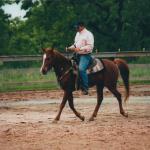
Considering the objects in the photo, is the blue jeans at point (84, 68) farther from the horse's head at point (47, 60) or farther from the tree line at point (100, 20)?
the tree line at point (100, 20)

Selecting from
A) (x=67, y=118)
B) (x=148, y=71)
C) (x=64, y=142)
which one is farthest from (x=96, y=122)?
(x=148, y=71)

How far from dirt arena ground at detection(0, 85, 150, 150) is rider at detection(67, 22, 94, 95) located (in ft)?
3.16

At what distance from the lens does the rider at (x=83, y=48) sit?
14.8 metres

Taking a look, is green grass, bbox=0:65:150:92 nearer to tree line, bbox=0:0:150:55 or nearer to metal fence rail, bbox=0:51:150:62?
metal fence rail, bbox=0:51:150:62

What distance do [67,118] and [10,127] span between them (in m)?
2.20

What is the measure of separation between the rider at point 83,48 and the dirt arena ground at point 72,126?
3.16ft

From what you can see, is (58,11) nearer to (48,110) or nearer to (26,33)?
(26,33)

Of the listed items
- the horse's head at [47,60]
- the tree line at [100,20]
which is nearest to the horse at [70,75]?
the horse's head at [47,60]

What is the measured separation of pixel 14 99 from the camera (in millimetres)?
20750

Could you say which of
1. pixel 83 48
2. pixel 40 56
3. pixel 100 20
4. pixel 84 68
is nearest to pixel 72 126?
pixel 84 68

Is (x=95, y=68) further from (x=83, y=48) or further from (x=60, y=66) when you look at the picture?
(x=60, y=66)

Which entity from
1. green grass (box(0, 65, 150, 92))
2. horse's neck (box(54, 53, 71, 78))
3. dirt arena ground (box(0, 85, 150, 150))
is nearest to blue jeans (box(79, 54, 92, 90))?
horse's neck (box(54, 53, 71, 78))

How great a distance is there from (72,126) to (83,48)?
2.68 meters

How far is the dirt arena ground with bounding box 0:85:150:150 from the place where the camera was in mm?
9984
